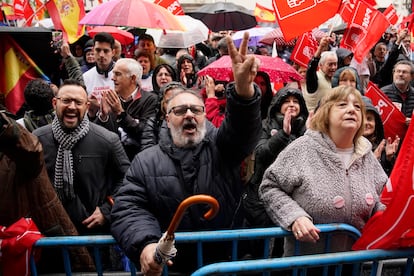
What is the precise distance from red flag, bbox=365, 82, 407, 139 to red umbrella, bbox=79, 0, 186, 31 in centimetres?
252

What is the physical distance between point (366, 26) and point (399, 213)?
4.33 metres

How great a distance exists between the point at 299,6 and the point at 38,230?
12.1ft

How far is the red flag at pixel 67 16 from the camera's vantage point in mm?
6164

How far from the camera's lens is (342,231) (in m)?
2.63

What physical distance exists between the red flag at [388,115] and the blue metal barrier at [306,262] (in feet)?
8.94

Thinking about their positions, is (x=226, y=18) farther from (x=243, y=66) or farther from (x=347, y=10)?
(x=243, y=66)

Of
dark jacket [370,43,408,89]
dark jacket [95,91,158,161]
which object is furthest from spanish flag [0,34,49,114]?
dark jacket [370,43,408,89]

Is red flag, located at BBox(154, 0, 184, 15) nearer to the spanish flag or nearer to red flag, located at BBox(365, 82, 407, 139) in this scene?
the spanish flag

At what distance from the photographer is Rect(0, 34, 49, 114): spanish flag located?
433 cm

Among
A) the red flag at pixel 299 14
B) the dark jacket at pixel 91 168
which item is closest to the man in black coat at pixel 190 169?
the dark jacket at pixel 91 168

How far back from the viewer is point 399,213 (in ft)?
6.98

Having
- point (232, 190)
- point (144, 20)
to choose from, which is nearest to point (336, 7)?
point (144, 20)

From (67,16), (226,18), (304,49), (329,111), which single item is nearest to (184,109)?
(329,111)

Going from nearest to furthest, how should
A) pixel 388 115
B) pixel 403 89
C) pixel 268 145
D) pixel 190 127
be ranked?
pixel 190 127 < pixel 268 145 < pixel 388 115 < pixel 403 89
